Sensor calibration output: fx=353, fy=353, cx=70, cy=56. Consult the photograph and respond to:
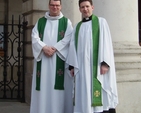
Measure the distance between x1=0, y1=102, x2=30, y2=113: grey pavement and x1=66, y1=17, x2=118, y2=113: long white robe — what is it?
111 inches

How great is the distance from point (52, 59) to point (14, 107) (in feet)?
9.54

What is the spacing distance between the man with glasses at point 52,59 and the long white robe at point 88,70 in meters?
0.40

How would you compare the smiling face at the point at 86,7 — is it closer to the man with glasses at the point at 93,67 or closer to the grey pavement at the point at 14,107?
the man with glasses at the point at 93,67

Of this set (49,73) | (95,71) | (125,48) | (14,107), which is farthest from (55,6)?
(14,107)

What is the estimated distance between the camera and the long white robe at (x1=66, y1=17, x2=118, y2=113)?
4754 millimetres

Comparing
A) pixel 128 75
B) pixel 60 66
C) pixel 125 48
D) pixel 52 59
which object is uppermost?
pixel 125 48

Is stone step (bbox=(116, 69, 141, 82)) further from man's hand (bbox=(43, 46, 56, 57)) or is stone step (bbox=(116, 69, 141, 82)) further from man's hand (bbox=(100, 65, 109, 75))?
man's hand (bbox=(43, 46, 56, 57))

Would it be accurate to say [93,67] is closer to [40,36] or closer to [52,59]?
[52,59]

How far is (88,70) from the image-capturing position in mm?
4797

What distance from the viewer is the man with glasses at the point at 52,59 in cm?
520

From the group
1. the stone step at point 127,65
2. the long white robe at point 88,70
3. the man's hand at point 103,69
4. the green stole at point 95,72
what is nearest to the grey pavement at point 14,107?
the stone step at point 127,65

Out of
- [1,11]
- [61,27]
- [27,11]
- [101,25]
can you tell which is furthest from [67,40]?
[1,11]

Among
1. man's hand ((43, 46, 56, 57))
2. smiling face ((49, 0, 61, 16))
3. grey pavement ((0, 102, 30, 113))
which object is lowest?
grey pavement ((0, 102, 30, 113))

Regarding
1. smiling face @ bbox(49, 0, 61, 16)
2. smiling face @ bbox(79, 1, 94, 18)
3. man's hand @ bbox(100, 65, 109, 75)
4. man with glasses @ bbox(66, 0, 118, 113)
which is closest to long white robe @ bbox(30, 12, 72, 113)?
smiling face @ bbox(49, 0, 61, 16)
